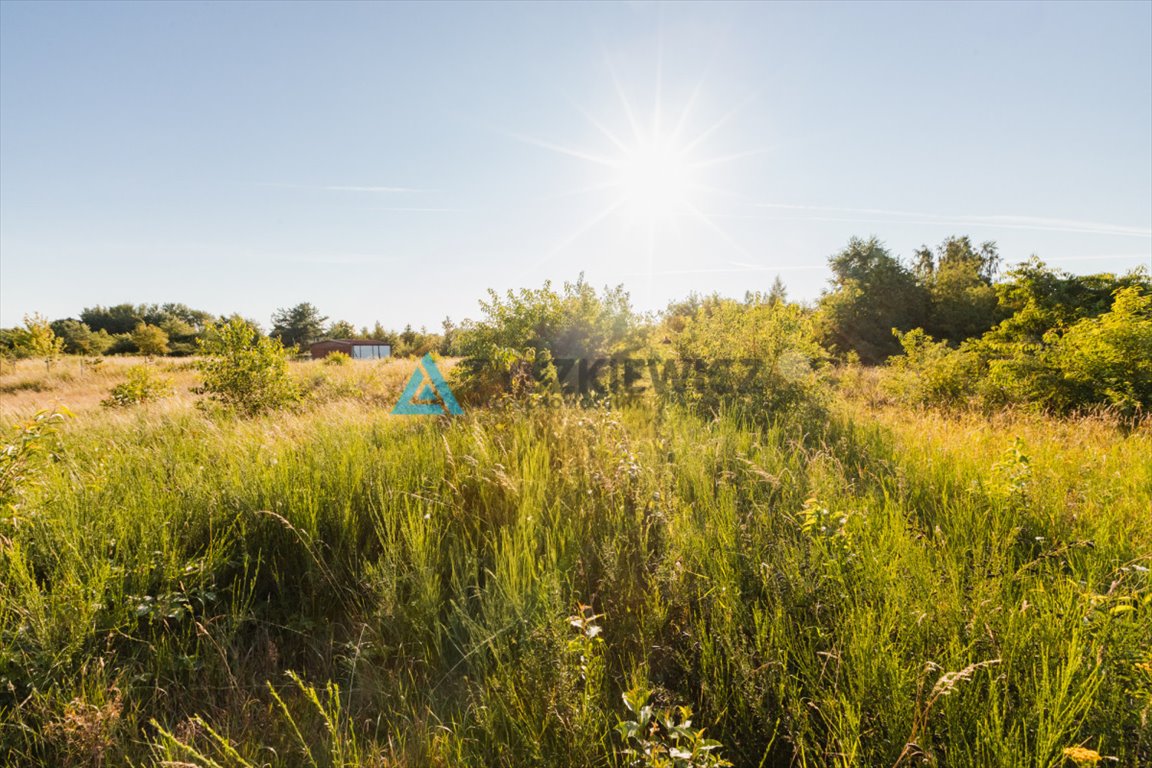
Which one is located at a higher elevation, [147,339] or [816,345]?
[147,339]

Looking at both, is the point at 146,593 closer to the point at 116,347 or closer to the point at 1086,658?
the point at 1086,658

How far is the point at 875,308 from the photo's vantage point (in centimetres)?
2205

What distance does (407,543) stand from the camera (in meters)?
2.43

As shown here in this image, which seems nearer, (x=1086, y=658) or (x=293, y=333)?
(x=1086, y=658)

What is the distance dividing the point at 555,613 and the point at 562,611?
222 mm

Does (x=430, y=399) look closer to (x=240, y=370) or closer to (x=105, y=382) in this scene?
(x=240, y=370)

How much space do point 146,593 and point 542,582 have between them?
1.86m

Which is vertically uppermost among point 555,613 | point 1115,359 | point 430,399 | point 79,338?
point 79,338

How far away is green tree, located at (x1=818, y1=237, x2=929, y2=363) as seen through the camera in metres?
21.7

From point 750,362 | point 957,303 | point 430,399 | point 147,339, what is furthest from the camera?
point 147,339

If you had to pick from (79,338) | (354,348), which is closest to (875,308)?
(354,348)

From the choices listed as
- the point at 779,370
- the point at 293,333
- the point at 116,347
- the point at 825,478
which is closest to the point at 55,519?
the point at 825,478

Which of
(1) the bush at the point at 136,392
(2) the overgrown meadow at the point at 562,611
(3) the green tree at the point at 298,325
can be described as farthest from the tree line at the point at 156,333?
(2) the overgrown meadow at the point at 562,611

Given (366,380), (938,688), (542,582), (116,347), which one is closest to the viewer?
(938,688)
